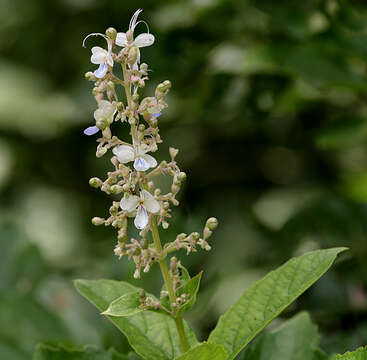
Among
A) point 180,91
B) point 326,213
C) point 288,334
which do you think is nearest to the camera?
point 288,334

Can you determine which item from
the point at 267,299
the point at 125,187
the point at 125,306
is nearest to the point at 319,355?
the point at 267,299

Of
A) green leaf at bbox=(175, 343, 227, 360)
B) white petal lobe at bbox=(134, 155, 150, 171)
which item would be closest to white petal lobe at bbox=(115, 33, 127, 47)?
white petal lobe at bbox=(134, 155, 150, 171)

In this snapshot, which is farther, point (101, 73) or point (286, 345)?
point (286, 345)

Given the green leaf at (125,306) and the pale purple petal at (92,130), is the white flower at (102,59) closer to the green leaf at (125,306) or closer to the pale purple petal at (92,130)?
the pale purple petal at (92,130)

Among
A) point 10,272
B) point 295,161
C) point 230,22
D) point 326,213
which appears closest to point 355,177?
point 295,161

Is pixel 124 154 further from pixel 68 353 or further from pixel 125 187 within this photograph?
pixel 68 353

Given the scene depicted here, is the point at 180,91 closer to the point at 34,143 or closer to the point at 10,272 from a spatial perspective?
the point at 10,272
